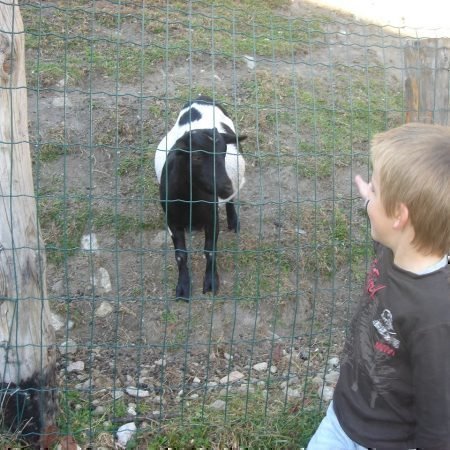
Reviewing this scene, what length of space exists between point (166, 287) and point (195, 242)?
1598 millimetres

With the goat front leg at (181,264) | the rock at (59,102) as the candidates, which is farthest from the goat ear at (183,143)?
the rock at (59,102)

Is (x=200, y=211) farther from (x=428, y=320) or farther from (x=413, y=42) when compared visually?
(x=428, y=320)

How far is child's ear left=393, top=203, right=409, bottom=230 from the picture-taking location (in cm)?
198

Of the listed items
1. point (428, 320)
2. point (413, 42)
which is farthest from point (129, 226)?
point (428, 320)

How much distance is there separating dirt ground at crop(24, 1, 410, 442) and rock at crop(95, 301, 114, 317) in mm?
13

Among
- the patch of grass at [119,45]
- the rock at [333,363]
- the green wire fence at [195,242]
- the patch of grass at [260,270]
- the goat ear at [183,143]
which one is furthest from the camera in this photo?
the patch of grass at [119,45]

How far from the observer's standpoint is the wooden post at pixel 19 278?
2715 mm

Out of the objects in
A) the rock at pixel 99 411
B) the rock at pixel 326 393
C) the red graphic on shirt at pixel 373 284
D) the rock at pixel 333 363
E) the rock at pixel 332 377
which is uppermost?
the red graphic on shirt at pixel 373 284

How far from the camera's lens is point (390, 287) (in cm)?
207

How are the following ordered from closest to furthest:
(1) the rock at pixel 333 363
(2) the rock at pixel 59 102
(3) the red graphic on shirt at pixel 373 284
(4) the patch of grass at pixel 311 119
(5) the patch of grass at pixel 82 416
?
(3) the red graphic on shirt at pixel 373 284 < (5) the patch of grass at pixel 82 416 < (1) the rock at pixel 333 363 < (4) the patch of grass at pixel 311 119 < (2) the rock at pixel 59 102

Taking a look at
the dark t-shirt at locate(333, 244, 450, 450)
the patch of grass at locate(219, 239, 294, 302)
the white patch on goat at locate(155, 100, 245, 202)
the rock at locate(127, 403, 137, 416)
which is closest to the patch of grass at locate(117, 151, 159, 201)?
the white patch on goat at locate(155, 100, 245, 202)

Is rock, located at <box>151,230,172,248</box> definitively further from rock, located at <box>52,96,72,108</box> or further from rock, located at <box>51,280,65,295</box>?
rock, located at <box>52,96,72,108</box>

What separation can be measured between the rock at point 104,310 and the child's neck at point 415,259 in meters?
2.57

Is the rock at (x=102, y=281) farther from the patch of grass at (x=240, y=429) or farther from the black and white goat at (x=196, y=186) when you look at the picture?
the patch of grass at (x=240, y=429)
